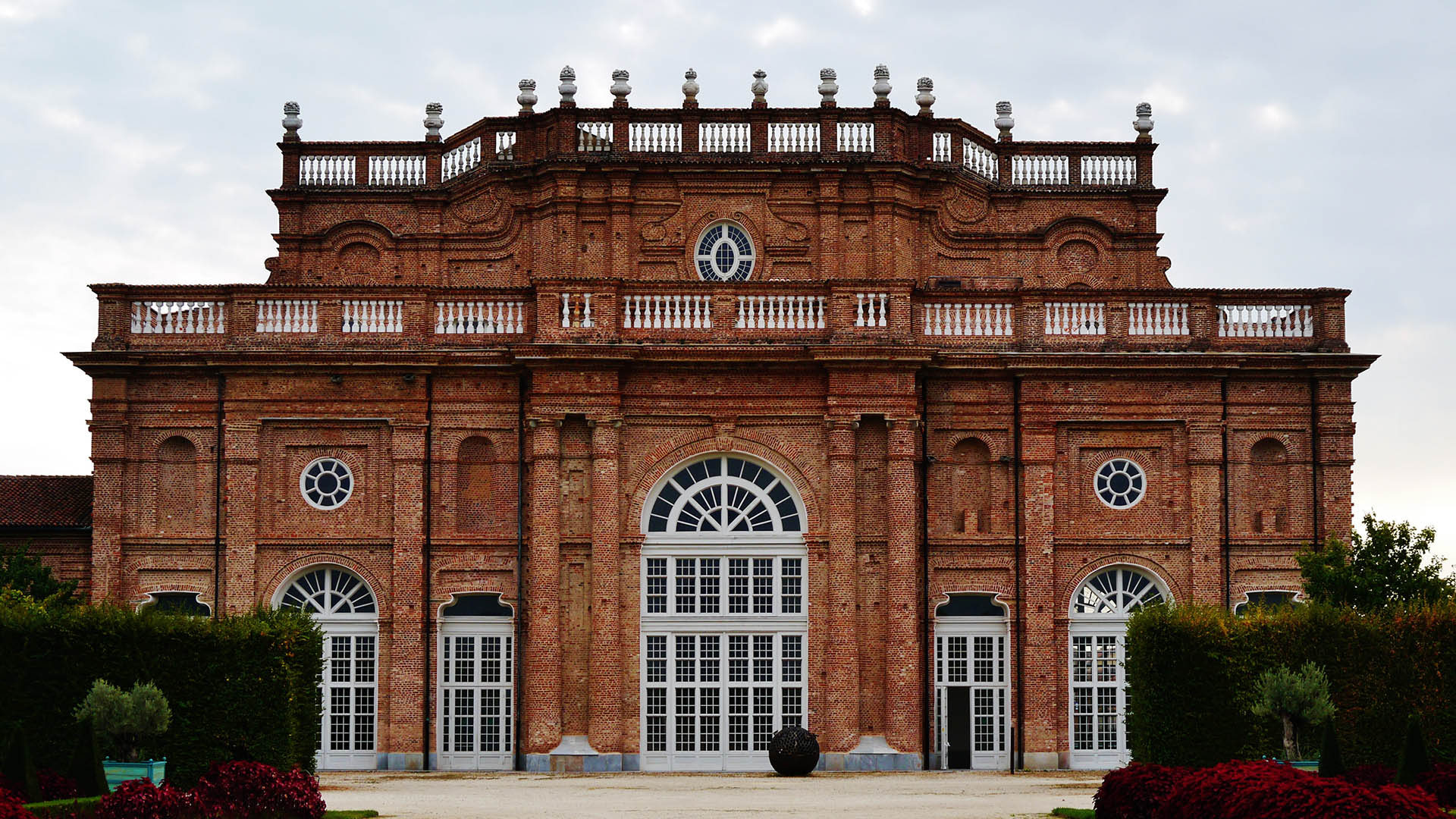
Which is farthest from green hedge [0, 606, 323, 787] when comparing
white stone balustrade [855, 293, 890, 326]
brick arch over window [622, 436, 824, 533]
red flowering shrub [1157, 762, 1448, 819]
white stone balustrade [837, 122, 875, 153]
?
white stone balustrade [837, 122, 875, 153]

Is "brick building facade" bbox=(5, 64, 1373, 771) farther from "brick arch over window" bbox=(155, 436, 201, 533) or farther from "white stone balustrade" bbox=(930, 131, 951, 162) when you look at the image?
"white stone balustrade" bbox=(930, 131, 951, 162)

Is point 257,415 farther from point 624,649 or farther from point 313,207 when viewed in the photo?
point 624,649

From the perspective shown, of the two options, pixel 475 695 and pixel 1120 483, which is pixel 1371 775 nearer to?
pixel 1120 483

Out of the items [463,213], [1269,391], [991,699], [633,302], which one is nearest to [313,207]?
[463,213]

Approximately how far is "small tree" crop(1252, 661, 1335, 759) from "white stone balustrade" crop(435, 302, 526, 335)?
1661cm

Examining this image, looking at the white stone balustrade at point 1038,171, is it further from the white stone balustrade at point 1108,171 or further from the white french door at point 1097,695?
the white french door at point 1097,695

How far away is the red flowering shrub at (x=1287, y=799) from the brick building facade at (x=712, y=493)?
1353cm

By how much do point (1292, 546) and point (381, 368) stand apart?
18.8 m

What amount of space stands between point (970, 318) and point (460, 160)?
1192 centimetres

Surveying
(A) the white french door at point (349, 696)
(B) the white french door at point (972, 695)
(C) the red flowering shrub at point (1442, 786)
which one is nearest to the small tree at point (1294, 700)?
(C) the red flowering shrub at point (1442, 786)

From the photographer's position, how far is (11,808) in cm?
2095

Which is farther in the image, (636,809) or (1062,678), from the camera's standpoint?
(1062,678)

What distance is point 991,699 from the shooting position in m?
36.5

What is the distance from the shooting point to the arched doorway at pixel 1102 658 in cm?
3638
